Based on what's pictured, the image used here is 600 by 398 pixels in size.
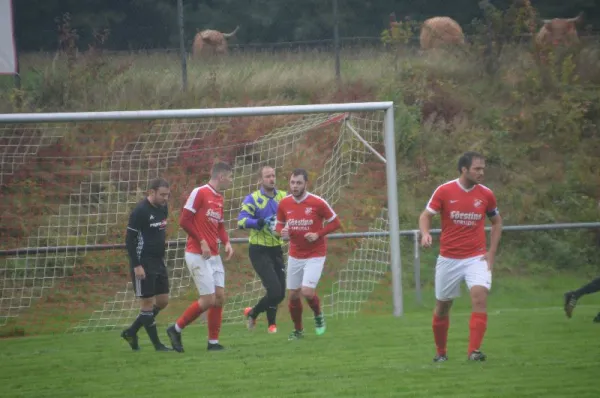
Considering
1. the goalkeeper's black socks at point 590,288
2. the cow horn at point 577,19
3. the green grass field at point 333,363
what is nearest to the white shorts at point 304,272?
the green grass field at point 333,363

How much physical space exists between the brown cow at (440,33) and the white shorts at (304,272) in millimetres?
11275

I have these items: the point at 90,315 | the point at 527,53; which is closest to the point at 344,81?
the point at 527,53

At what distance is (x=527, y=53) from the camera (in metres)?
21.5

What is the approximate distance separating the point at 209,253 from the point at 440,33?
43.4ft

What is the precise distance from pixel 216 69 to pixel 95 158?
206 inches

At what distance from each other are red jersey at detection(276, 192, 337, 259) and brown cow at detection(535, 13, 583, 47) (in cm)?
1233

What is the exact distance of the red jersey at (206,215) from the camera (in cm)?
1061

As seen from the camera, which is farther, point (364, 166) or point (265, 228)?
point (364, 166)

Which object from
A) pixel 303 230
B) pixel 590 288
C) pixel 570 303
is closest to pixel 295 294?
pixel 303 230

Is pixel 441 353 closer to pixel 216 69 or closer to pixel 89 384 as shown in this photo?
pixel 89 384

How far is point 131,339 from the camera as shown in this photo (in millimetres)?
10992

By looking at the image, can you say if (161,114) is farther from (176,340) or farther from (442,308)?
(442,308)

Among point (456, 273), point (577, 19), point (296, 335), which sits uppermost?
point (577, 19)

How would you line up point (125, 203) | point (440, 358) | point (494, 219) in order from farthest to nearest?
1. point (125, 203)
2. point (494, 219)
3. point (440, 358)
